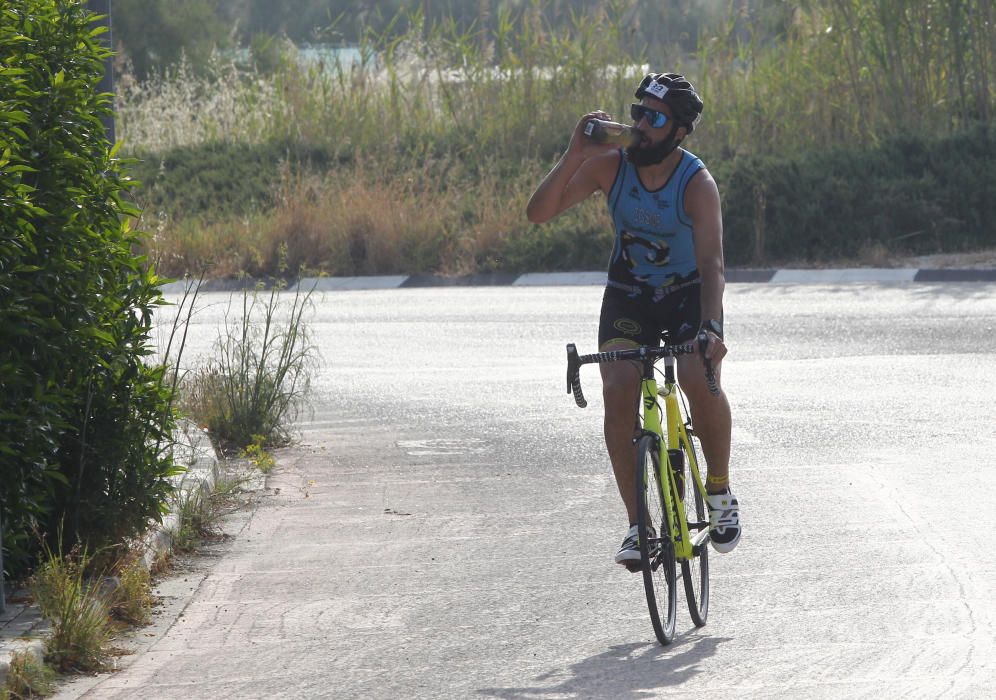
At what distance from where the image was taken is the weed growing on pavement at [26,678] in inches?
209

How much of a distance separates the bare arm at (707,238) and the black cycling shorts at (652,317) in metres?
0.17

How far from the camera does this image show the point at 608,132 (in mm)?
5922

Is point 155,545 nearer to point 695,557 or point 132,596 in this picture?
point 132,596

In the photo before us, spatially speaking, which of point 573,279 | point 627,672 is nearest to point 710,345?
point 627,672

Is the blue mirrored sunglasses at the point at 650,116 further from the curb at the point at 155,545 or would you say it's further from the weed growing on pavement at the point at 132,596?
the weed growing on pavement at the point at 132,596

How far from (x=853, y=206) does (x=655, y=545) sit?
14.3 meters

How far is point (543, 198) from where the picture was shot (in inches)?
245

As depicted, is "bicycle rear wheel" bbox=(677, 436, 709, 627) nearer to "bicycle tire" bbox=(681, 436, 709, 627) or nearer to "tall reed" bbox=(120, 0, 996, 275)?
"bicycle tire" bbox=(681, 436, 709, 627)

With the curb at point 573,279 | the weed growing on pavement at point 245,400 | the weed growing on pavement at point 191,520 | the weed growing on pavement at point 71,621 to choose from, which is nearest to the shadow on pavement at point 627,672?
the weed growing on pavement at point 71,621

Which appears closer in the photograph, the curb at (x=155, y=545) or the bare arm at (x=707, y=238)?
the curb at (x=155, y=545)

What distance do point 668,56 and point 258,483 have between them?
54.5 ft

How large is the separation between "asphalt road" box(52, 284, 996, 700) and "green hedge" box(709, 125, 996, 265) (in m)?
5.88

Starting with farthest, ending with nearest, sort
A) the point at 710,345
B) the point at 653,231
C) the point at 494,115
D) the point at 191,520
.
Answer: the point at 494,115 < the point at 191,520 < the point at 653,231 < the point at 710,345

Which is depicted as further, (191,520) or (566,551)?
(191,520)
